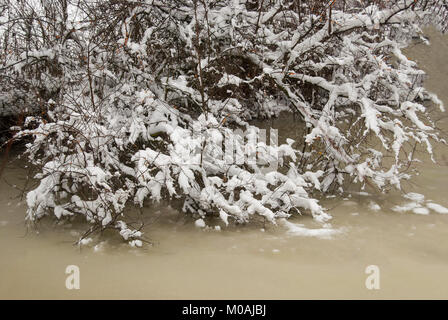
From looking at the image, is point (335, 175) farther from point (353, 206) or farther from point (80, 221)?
point (80, 221)

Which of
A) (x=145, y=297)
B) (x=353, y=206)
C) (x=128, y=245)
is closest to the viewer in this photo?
(x=145, y=297)

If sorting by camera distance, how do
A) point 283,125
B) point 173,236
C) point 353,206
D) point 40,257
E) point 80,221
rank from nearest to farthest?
point 40,257 → point 173,236 → point 80,221 → point 353,206 → point 283,125

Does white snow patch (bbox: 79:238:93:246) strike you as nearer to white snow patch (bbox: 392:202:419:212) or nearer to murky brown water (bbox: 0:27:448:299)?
murky brown water (bbox: 0:27:448:299)

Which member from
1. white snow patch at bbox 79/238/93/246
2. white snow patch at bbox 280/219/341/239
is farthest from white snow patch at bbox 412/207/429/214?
white snow patch at bbox 79/238/93/246

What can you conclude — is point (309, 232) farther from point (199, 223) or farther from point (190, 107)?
point (190, 107)

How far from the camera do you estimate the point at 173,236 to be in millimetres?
4078

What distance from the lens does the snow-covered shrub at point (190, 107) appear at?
4.29 metres

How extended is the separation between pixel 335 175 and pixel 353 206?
0.58 m

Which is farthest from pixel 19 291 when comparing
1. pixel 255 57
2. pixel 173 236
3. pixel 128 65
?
pixel 255 57

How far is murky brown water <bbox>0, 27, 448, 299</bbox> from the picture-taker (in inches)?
115

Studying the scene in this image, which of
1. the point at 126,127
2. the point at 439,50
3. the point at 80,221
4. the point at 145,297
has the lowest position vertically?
the point at 145,297

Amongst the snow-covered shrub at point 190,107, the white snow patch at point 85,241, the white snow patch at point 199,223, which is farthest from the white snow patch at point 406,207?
the white snow patch at point 85,241

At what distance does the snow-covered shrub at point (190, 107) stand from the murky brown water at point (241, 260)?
0.30 m

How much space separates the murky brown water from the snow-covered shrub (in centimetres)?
30
